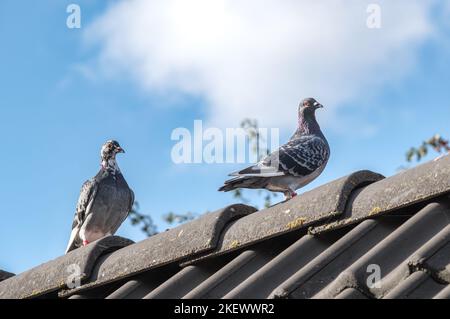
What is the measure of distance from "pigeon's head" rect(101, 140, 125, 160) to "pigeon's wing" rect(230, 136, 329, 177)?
2.13 m

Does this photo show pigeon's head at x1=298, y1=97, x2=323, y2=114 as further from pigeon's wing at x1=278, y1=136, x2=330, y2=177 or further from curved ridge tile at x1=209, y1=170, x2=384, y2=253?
curved ridge tile at x1=209, y1=170, x2=384, y2=253

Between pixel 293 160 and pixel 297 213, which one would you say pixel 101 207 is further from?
pixel 297 213

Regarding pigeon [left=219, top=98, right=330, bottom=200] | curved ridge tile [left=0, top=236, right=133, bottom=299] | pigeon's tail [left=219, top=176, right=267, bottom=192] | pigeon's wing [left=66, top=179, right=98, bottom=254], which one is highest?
pigeon's wing [left=66, top=179, right=98, bottom=254]

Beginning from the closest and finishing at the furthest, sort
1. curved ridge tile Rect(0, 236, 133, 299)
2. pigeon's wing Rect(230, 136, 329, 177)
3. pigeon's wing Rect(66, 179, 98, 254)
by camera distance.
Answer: curved ridge tile Rect(0, 236, 133, 299)
pigeon's wing Rect(230, 136, 329, 177)
pigeon's wing Rect(66, 179, 98, 254)

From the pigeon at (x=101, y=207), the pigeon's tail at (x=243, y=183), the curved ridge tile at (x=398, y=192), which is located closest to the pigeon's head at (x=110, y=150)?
the pigeon at (x=101, y=207)

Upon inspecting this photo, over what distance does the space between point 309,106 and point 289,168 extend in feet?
5.70

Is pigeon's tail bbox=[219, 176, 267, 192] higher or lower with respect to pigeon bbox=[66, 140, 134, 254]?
lower

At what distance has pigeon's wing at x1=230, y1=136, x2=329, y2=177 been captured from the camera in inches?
339

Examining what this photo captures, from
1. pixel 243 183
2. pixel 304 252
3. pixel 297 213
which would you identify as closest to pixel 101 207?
pixel 243 183

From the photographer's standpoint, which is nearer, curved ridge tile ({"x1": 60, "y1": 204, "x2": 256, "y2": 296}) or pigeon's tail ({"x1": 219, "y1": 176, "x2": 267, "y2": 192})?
curved ridge tile ({"x1": 60, "y1": 204, "x2": 256, "y2": 296})

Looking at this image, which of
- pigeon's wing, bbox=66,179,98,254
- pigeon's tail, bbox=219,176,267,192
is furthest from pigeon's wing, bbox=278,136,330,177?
pigeon's wing, bbox=66,179,98,254
